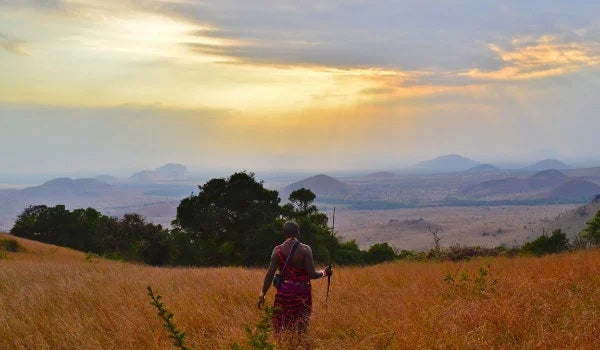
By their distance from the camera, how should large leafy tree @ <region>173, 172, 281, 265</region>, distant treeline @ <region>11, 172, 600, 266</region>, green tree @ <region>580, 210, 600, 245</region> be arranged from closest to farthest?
green tree @ <region>580, 210, 600, 245</region> → distant treeline @ <region>11, 172, 600, 266</region> → large leafy tree @ <region>173, 172, 281, 265</region>

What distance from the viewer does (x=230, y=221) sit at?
41.9 m

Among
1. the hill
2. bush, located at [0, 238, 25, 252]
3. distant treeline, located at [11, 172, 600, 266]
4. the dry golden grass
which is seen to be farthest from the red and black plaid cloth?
the hill

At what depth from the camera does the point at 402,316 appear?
636cm

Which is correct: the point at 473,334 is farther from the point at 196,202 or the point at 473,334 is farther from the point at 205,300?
the point at 196,202

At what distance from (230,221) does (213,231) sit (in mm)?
1744

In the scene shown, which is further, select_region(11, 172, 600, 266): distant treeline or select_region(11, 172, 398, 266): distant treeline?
select_region(11, 172, 398, 266): distant treeline

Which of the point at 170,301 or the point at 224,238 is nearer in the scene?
the point at 170,301

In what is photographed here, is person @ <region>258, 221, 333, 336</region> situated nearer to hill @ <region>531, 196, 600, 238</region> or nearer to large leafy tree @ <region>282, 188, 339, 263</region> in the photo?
large leafy tree @ <region>282, 188, 339, 263</region>

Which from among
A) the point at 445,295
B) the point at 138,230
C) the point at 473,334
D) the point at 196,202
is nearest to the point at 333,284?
the point at 445,295

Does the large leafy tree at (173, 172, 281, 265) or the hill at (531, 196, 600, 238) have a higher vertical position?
the large leafy tree at (173, 172, 281, 265)

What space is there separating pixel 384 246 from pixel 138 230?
25305 millimetres

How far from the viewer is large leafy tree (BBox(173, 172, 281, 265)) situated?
36625mm

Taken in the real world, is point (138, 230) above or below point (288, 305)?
below

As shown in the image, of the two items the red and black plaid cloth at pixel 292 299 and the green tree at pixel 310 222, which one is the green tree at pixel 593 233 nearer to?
the green tree at pixel 310 222
